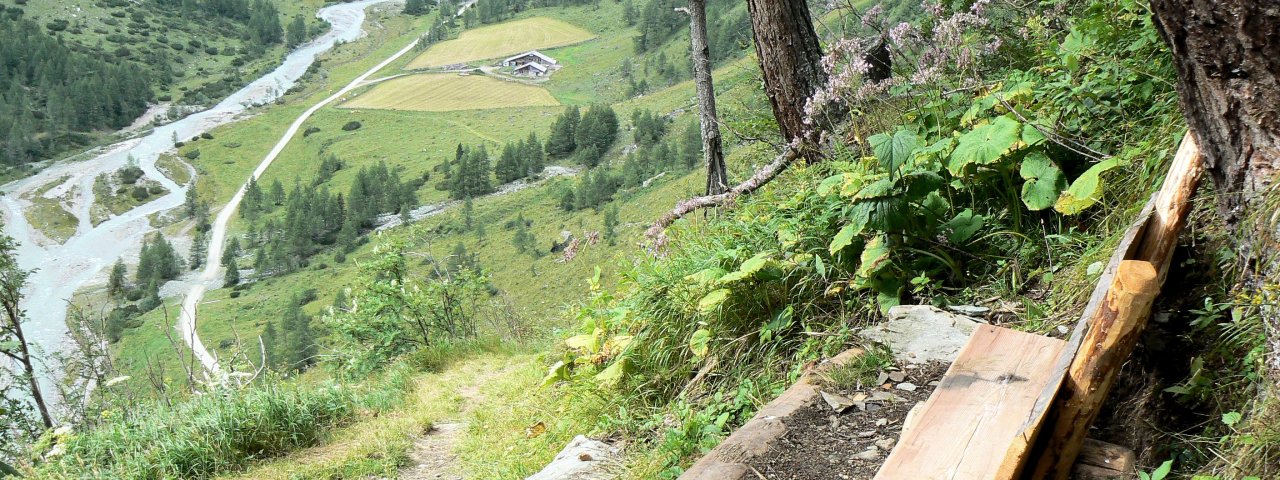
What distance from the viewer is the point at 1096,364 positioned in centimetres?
233

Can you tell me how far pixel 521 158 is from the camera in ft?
404

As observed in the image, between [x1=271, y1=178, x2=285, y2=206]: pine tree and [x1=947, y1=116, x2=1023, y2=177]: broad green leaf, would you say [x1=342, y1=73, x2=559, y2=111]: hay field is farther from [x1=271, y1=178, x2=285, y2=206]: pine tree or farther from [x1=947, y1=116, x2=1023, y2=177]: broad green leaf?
[x1=947, y1=116, x2=1023, y2=177]: broad green leaf

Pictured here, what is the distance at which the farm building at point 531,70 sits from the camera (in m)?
159

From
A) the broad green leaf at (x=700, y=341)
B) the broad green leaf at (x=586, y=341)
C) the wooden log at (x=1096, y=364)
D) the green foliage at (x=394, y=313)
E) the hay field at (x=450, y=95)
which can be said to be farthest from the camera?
the hay field at (x=450, y=95)

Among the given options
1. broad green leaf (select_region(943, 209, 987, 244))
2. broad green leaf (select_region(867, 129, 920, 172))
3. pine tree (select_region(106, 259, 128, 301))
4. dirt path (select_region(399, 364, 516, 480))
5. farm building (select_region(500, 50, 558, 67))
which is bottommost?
pine tree (select_region(106, 259, 128, 301))

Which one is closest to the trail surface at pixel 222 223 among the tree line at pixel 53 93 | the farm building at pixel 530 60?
the farm building at pixel 530 60

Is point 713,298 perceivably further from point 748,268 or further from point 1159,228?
point 1159,228

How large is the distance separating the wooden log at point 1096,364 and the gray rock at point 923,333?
891 mm

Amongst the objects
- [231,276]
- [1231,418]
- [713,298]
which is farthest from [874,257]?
[231,276]

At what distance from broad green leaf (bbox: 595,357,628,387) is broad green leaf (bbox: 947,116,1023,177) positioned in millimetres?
2091

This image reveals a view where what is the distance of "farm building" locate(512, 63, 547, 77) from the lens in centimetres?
15925

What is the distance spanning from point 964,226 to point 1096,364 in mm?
1593

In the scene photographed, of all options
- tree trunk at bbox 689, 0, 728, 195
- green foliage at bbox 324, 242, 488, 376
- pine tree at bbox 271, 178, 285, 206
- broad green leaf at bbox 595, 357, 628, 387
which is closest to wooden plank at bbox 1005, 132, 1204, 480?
broad green leaf at bbox 595, 357, 628, 387

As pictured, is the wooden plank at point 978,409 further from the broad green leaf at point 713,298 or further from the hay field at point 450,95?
the hay field at point 450,95
